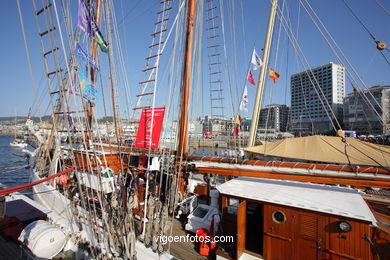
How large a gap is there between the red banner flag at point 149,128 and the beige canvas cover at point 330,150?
453 centimetres

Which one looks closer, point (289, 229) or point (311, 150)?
point (289, 229)

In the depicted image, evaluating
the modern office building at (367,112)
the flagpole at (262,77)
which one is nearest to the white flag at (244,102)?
the flagpole at (262,77)

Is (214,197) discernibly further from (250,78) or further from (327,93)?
(327,93)

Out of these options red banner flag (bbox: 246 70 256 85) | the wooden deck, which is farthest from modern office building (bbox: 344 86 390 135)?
the wooden deck

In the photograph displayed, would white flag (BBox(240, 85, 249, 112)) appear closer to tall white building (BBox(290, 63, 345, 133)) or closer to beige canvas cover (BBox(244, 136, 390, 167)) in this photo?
beige canvas cover (BBox(244, 136, 390, 167))

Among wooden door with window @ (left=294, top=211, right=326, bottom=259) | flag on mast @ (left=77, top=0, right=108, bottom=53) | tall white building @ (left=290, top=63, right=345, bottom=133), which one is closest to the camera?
wooden door with window @ (left=294, top=211, right=326, bottom=259)

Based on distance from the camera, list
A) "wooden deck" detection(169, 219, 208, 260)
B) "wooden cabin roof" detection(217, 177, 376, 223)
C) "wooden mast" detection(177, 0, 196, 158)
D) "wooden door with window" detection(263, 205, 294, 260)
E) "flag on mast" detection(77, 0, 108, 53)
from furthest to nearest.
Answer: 1. "wooden mast" detection(177, 0, 196, 158)
2. "wooden deck" detection(169, 219, 208, 260)
3. "flag on mast" detection(77, 0, 108, 53)
4. "wooden door with window" detection(263, 205, 294, 260)
5. "wooden cabin roof" detection(217, 177, 376, 223)

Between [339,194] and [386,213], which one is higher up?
[339,194]

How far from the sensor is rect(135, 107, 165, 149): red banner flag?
5.79m

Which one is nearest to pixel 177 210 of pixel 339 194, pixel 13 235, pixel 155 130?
pixel 155 130

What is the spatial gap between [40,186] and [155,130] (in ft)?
22.2

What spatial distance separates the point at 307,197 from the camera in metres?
4.14

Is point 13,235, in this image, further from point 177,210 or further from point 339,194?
point 339,194

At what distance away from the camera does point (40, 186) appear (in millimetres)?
8305
